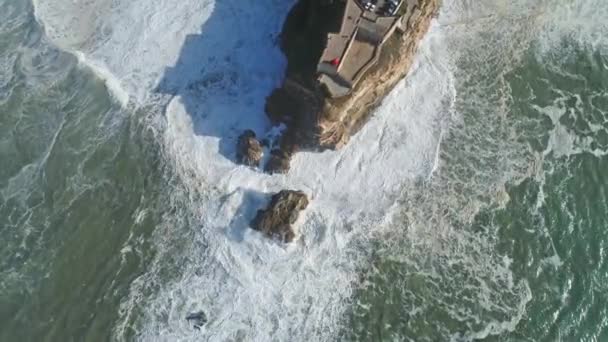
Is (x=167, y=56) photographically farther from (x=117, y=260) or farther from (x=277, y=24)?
(x=117, y=260)

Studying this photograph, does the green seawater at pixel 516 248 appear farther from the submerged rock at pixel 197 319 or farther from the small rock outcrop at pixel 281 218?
the submerged rock at pixel 197 319

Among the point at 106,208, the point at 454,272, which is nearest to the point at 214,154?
the point at 106,208

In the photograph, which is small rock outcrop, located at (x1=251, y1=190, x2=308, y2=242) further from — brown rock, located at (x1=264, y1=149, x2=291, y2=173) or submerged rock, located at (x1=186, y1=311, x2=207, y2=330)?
submerged rock, located at (x1=186, y1=311, x2=207, y2=330)

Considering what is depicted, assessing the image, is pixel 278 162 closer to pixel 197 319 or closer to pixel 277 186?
pixel 277 186

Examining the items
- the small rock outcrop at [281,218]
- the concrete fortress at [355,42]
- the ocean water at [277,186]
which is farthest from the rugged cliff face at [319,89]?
the small rock outcrop at [281,218]

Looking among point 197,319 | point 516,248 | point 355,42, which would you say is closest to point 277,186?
point 197,319

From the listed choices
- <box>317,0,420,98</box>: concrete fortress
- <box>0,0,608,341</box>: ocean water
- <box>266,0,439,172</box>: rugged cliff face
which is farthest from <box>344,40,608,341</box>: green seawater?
<box>317,0,420,98</box>: concrete fortress

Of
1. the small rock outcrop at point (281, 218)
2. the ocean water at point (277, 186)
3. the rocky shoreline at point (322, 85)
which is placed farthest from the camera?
the small rock outcrop at point (281, 218)
